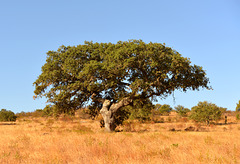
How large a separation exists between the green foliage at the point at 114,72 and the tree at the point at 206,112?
20.2 metres

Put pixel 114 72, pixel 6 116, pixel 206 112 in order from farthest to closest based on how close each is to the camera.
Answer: pixel 6 116
pixel 206 112
pixel 114 72

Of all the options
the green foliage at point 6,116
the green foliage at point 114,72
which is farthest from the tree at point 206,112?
the green foliage at point 6,116

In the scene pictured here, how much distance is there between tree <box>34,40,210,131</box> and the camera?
21891 millimetres

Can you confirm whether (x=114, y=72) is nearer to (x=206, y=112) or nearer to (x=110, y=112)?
(x=110, y=112)

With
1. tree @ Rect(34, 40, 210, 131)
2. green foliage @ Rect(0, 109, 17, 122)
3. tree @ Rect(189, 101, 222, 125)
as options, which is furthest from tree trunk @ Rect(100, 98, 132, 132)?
green foliage @ Rect(0, 109, 17, 122)

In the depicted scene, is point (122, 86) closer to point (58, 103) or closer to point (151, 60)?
point (151, 60)

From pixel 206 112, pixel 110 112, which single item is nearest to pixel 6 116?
pixel 110 112

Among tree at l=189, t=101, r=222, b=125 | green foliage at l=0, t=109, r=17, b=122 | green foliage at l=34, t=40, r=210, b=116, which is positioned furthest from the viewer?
green foliage at l=0, t=109, r=17, b=122

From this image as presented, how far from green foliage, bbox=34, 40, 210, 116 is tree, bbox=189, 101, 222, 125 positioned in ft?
66.2

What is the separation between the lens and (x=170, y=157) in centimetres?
961

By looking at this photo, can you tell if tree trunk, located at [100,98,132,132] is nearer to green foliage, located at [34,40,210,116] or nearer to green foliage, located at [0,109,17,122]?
green foliage, located at [34,40,210,116]

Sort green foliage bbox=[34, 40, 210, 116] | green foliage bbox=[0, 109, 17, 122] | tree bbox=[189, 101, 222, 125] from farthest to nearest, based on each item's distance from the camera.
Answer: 1. green foliage bbox=[0, 109, 17, 122]
2. tree bbox=[189, 101, 222, 125]
3. green foliage bbox=[34, 40, 210, 116]

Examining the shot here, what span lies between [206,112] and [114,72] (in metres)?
27.6

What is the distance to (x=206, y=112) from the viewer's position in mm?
43281
